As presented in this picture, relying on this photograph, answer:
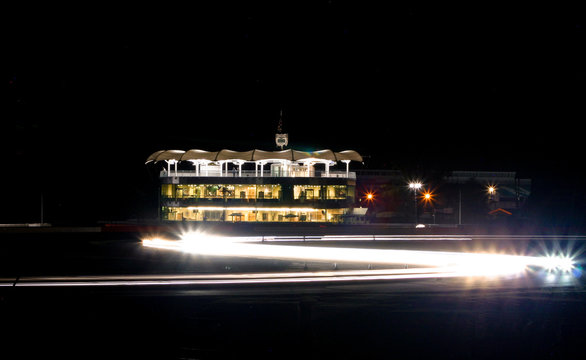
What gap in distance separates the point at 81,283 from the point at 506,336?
11771 mm

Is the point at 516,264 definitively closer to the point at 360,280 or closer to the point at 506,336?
the point at 360,280

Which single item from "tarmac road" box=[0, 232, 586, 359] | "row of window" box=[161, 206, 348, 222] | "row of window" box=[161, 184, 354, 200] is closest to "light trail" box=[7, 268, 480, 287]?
"tarmac road" box=[0, 232, 586, 359]

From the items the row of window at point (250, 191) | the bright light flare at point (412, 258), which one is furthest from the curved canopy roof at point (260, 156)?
the bright light flare at point (412, 258)

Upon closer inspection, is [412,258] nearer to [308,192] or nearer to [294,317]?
[294,317]

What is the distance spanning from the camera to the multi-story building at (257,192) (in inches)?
2844

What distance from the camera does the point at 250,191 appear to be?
2913 inches

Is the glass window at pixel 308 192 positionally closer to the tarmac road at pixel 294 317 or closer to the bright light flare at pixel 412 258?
the bright light flare at pixel 412 258

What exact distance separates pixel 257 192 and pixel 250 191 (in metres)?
0.96

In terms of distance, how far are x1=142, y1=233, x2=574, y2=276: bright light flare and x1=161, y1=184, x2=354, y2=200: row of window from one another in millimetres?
43287

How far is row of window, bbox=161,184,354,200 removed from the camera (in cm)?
7331

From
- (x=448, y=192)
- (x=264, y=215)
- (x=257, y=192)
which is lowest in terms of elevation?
(x=264, y=215)

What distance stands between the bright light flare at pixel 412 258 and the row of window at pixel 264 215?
41895mm

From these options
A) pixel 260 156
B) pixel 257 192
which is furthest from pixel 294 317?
pixel 257 192

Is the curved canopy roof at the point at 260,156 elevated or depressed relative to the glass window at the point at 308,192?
elevated
